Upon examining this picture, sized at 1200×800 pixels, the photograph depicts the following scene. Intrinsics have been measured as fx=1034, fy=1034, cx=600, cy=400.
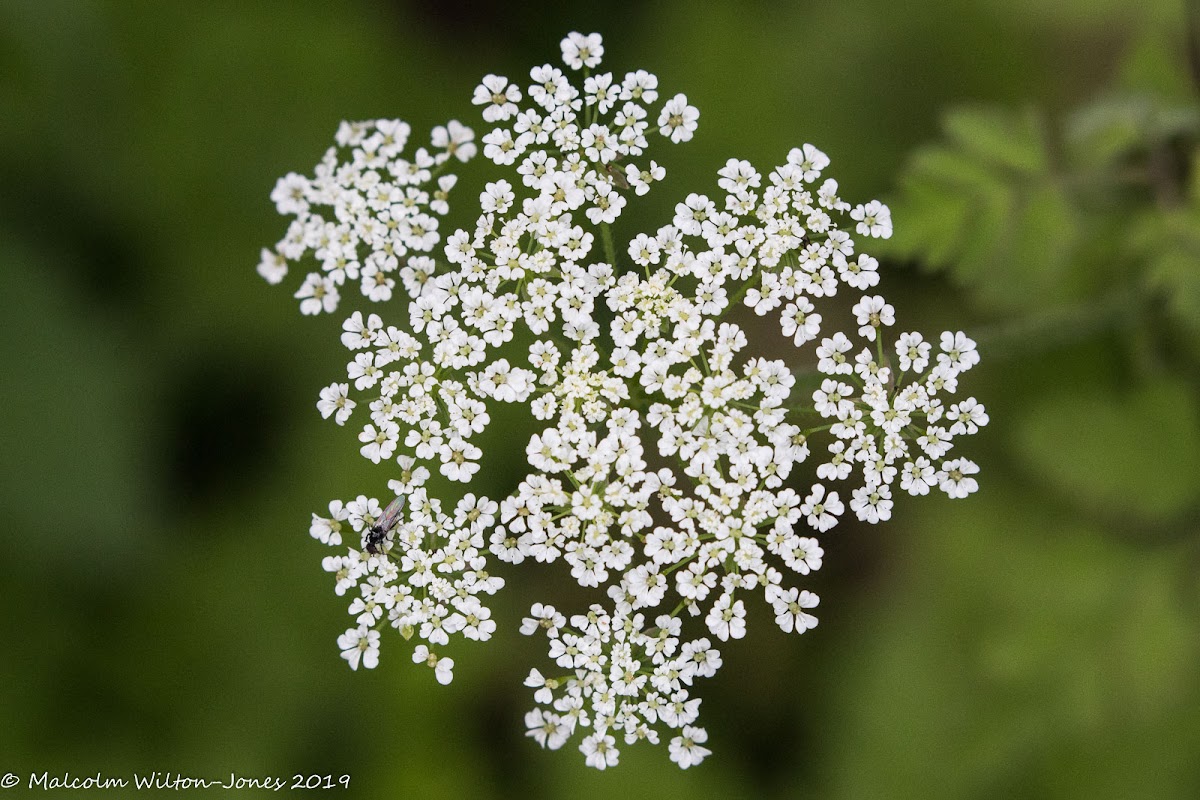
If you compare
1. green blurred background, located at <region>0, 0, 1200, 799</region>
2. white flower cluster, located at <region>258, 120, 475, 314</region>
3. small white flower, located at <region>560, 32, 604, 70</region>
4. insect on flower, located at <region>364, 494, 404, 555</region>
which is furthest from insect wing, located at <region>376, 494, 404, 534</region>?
green blurred background, located at <region>0, 0, 1200, 799</region>

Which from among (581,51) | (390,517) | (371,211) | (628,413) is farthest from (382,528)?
(581,51)

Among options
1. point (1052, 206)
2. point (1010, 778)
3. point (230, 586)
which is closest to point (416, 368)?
point (1052, 206)

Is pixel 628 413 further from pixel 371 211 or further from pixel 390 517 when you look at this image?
pixel 371 211

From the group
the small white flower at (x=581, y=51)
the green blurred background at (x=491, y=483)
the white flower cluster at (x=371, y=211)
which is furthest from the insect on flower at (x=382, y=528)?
the green blurred background at (x=491, y=483)

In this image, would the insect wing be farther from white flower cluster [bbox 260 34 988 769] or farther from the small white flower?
the small white flower

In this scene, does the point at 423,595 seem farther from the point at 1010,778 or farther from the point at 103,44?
the point at 103,44

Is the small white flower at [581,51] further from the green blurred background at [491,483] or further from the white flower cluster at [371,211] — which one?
the green blurred background at [491,483]
